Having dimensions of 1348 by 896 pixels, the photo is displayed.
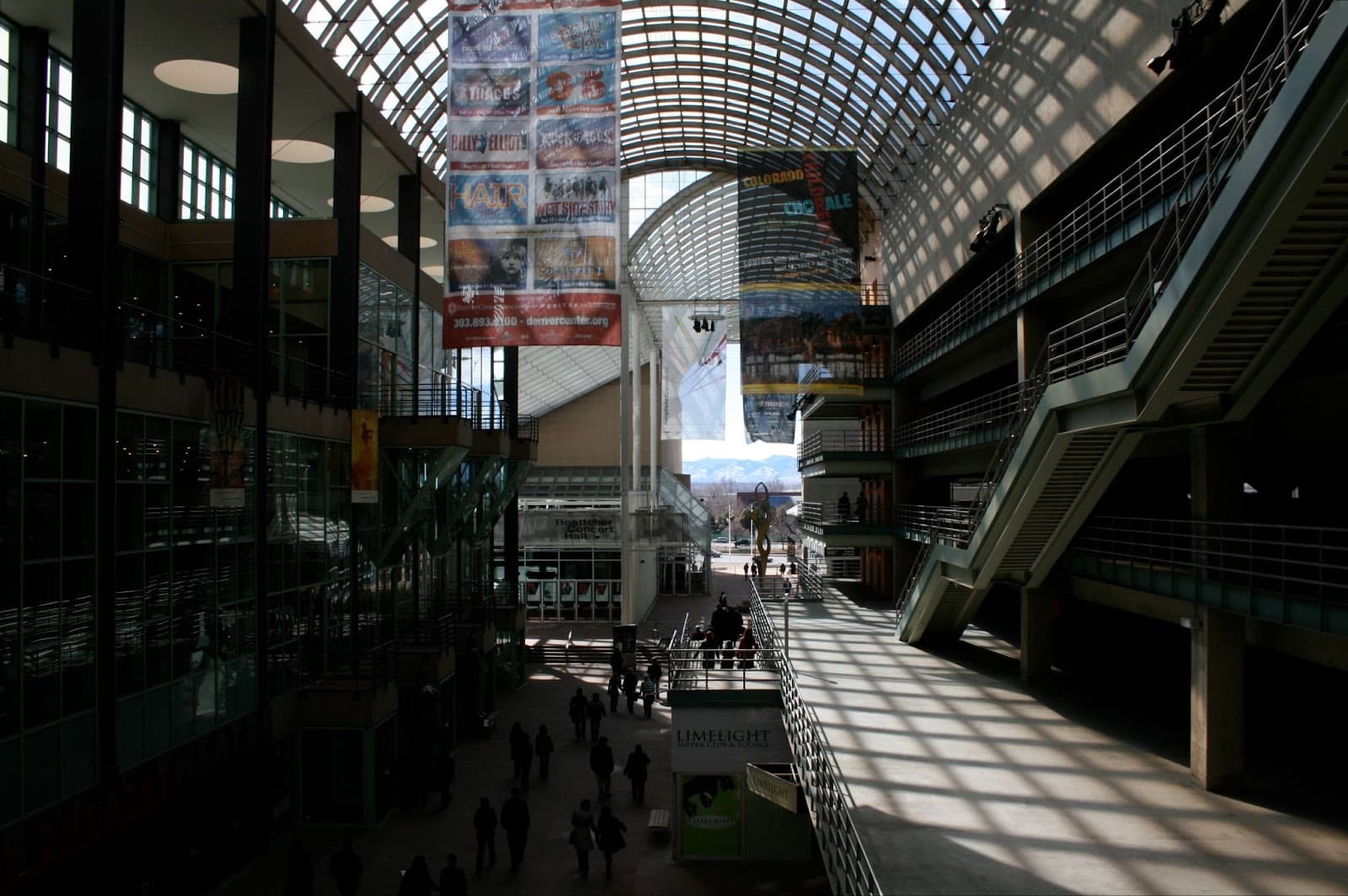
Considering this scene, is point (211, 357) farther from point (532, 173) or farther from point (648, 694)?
point (648, 694)

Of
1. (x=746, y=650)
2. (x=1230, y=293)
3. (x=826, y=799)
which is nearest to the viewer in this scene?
(x=1230, y=293)

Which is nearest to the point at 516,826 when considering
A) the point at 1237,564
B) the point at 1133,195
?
the point at 1237,564

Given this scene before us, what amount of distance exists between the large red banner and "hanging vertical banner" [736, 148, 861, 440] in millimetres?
10065

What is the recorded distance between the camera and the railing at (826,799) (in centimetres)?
891

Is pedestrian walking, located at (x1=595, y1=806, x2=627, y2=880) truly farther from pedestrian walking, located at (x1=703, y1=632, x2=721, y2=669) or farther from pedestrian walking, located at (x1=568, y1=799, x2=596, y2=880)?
pedestrian walking, located at (x1=703, y1=632, x2=721, y2=669)

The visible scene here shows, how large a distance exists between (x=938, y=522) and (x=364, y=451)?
14.8 m

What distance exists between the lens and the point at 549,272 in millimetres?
18719

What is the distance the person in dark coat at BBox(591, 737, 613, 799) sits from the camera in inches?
740

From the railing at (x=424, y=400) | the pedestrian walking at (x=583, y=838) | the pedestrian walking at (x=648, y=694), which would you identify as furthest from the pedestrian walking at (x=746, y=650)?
the railing at (x=424, y=400)

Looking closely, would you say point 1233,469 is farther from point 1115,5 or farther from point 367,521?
point 367,521

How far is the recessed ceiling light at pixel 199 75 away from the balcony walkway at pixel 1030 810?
16436 mm

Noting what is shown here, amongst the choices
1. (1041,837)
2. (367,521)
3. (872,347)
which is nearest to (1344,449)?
(1041,837)

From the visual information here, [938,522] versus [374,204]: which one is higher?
[374,204]

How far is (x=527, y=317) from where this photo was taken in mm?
18703
